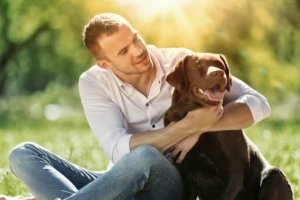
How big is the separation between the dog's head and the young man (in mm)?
105

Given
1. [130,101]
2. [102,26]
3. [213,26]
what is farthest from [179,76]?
[213,26]

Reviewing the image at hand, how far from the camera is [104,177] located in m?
3.76

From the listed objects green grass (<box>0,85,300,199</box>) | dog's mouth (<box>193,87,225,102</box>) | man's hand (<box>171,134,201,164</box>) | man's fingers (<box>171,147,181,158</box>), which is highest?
dog's mouth (<box>193,87,225,102</box>)

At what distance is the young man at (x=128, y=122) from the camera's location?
12.4ft

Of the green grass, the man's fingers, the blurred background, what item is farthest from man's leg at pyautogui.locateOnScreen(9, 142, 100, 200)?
the blurred background

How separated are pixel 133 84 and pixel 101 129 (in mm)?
352

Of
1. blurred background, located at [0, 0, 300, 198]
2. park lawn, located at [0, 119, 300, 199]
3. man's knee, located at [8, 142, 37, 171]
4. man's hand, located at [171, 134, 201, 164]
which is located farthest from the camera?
blurred background, located at [0, 0, 300, 198]

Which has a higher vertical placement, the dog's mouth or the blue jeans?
the dog's mouth

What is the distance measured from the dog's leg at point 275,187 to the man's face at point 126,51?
958 millimetres

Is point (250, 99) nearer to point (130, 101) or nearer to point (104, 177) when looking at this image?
point (130, 101)

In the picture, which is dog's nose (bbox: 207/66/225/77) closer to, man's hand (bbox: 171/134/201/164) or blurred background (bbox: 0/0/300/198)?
man's hand (bbox: 171/134/201/164)

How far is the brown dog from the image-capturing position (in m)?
3.74

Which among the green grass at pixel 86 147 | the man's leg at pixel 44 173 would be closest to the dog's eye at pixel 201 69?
the man's leg at pixel 44 173

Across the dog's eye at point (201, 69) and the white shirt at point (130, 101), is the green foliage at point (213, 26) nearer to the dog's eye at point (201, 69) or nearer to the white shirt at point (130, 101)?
the white shirt at point (130, 101)
